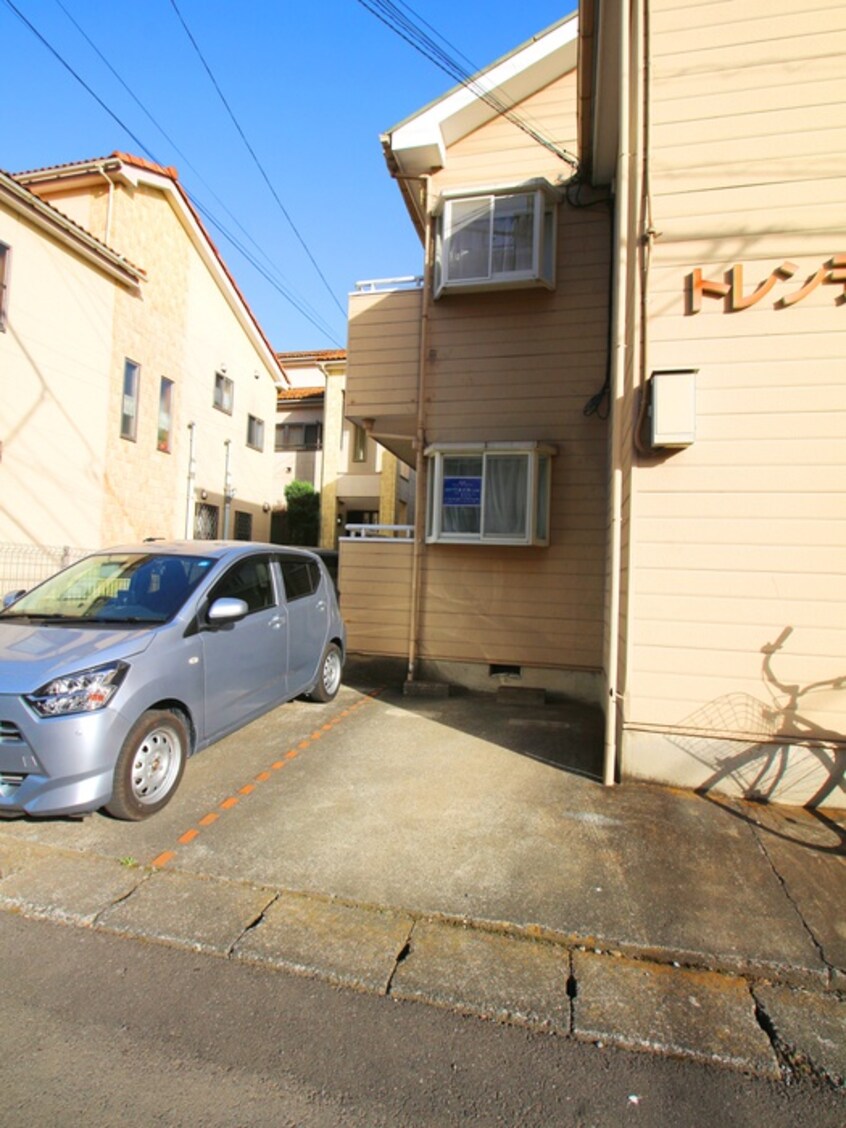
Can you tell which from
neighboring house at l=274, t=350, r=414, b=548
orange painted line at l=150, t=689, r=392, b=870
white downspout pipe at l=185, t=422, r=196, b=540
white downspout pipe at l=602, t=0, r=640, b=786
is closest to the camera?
orange painted line at l=150, t=689, r=392, b=870

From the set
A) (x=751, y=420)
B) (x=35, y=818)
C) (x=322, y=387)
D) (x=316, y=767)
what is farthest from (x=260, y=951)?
(x=322, y=387)

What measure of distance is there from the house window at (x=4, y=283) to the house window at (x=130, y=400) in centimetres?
286

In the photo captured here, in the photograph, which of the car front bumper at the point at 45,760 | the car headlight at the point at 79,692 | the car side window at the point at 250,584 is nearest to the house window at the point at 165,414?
the car side window at the point at 250,584

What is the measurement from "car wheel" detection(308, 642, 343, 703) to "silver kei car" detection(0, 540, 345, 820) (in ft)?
1.93

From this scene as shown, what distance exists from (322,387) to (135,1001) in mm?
19786

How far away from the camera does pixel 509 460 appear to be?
7578 millimetres

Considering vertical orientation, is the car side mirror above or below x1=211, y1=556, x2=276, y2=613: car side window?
below

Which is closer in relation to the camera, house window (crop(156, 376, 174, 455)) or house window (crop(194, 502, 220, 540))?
house window (crop(156, 376, 174, 455))

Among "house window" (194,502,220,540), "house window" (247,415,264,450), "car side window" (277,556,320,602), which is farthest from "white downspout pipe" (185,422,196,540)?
Answer: "car side window" (277,556,320,602)

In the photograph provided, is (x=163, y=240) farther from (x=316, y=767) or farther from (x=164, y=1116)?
(x=164, y=1116)

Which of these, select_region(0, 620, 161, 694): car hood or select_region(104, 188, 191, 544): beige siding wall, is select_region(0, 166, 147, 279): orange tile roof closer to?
select_region(104, 188, 191, 544): beige siding wall

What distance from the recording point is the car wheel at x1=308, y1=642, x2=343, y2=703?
21.5 ft

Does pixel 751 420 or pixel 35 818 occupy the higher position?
pixel 751 420

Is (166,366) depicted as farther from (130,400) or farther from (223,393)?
(223,393)
